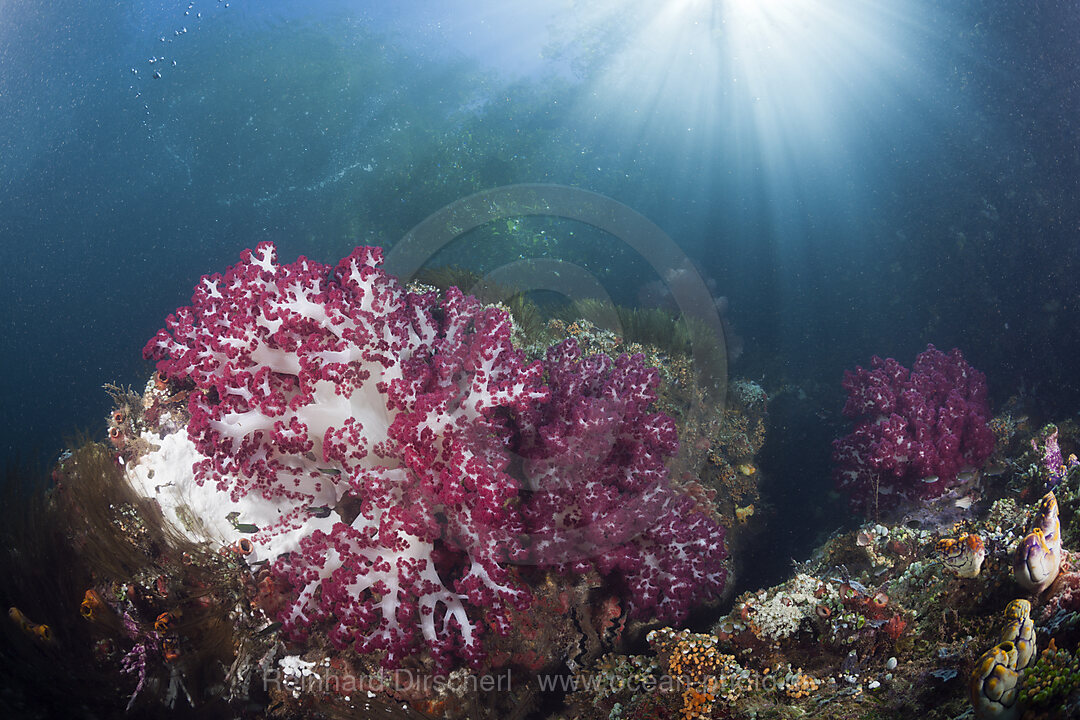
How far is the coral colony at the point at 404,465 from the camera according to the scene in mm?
2791

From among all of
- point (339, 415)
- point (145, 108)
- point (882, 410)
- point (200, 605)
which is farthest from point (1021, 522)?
point (145, 108)

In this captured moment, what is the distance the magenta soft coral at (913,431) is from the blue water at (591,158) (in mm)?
2474

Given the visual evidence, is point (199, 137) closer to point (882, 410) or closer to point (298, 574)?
point (298, 574)

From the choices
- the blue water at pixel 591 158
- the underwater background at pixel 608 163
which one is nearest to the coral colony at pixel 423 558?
the underwater background at pixel 608 163

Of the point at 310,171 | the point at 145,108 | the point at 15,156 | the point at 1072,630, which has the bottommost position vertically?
the point at 1072,630

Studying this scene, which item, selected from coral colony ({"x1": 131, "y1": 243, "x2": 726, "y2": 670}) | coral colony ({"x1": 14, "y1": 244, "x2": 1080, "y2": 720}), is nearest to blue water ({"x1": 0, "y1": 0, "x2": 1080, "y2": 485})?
coral colony ({"x1": 14, "y1": 244, "x2": 1080, "y2": 720})

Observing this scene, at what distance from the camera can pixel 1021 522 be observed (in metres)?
3.09

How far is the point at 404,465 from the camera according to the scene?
3018 mm

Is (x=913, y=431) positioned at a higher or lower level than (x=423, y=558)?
higher

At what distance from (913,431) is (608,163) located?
2510cm

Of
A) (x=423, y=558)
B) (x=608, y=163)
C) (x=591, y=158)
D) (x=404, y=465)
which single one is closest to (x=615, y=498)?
(x=423, y=558)

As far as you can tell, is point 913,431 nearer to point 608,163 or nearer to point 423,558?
point 423,558

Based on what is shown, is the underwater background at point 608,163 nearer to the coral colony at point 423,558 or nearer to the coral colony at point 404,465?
the coral colony at point 423,558

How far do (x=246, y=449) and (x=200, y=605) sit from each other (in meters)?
1.07
